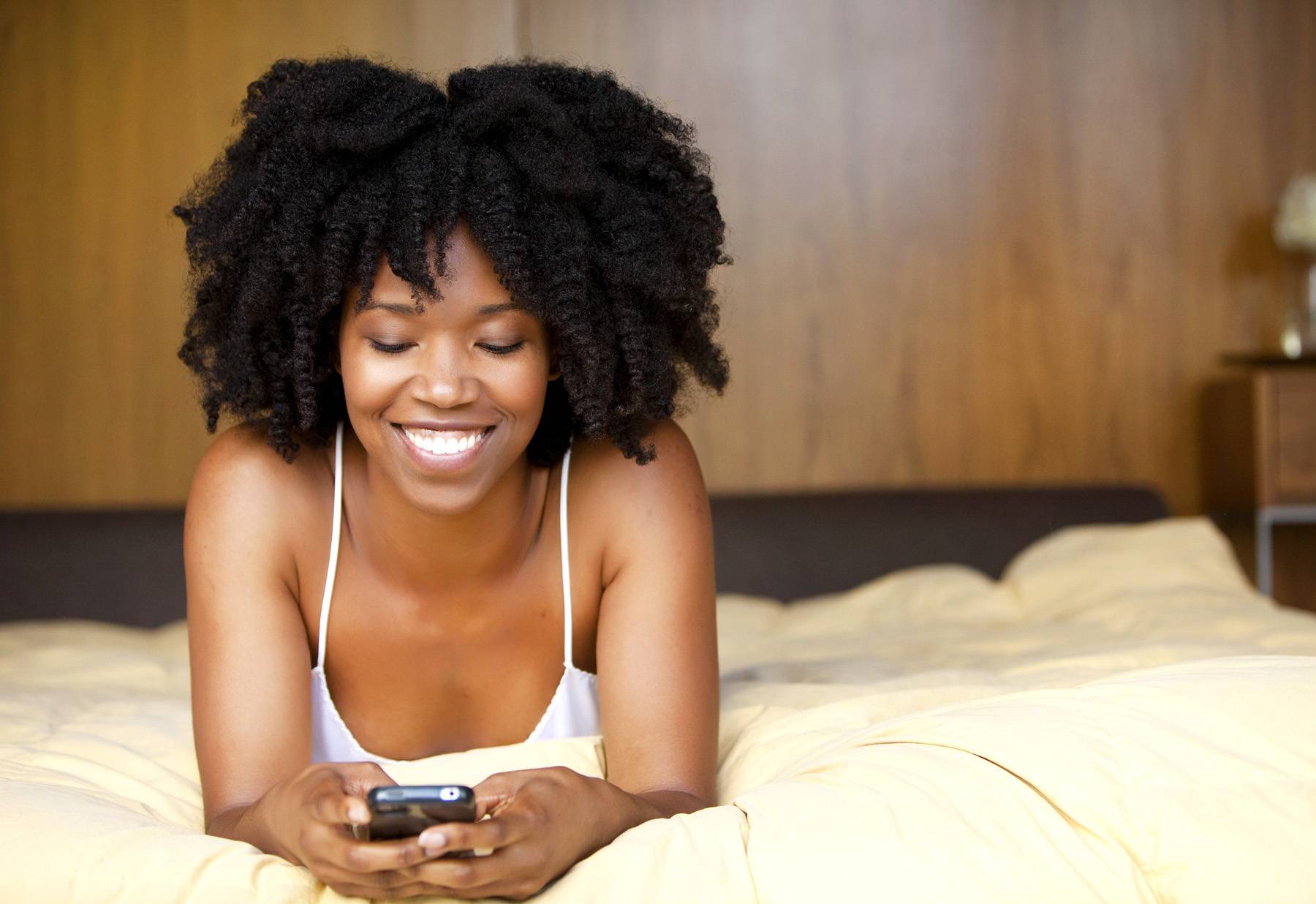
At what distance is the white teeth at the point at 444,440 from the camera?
1372 mm

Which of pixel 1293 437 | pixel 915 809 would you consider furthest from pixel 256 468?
pixel 1293 437

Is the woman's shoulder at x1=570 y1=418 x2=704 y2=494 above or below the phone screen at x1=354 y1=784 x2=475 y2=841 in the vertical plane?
above

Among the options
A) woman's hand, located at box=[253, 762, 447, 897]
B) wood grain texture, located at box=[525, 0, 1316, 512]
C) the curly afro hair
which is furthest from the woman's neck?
wood grain texture, located at box=[525, 0, 1316, 512]

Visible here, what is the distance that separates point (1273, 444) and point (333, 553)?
2.66 metres

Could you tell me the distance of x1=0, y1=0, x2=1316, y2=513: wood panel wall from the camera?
360 cm

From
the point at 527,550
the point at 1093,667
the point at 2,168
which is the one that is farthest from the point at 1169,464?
the point at 2,168

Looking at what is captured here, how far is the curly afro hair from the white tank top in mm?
98

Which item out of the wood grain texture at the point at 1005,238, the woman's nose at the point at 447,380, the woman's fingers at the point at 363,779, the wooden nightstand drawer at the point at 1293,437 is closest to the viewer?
the woman's fingers at the point at 363,779

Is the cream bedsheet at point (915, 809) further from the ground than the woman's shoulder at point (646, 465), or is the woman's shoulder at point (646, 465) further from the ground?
the woman's shoulder at point (646, 465)

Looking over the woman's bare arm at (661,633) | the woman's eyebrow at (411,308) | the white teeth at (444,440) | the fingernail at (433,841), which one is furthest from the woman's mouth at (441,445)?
the fingernail at (433,841)

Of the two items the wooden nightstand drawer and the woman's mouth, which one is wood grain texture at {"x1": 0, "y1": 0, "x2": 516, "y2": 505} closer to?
the wooden nightstand drawer

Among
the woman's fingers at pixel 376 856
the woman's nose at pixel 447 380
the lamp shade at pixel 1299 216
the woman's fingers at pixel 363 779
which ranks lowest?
the woman's fingers at pixel 376 856

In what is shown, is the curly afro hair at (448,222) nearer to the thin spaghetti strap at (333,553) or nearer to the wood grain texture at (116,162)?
the thin spaghetti strap at (333,553)

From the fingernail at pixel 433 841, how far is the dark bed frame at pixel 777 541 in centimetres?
214
